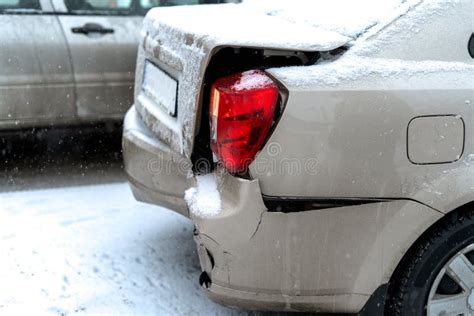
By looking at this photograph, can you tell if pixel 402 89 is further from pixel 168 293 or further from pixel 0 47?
pixel 0 47

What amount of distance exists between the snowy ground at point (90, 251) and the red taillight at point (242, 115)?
986 mm

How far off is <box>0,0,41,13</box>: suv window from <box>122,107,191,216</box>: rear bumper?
1.66 metres

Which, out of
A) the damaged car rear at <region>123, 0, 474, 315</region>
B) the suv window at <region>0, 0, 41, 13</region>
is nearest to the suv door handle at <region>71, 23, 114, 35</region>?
the suv window at <region>0, 0, 41, 13</region>

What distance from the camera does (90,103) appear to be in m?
4.53

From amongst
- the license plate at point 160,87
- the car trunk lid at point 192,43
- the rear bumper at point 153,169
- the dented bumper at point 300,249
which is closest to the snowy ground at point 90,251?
the rear bumper at point 153,169

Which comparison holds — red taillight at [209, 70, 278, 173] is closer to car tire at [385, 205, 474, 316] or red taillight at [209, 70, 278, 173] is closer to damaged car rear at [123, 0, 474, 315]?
damaged car rear at [123, 0, 474, 315]

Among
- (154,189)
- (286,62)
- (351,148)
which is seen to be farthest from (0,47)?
(351,148)

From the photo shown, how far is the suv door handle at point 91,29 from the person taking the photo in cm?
445

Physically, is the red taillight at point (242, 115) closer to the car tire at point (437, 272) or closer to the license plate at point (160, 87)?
the license plate at point (160, 87)

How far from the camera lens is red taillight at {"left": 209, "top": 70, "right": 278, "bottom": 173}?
2139 mm

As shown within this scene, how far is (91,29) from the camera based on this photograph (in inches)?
177

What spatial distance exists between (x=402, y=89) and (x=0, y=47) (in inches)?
117

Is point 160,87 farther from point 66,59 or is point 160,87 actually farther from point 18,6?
point 18,6

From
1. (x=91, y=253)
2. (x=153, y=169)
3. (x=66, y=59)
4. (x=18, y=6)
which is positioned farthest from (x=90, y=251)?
(x=18, y=6)
